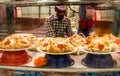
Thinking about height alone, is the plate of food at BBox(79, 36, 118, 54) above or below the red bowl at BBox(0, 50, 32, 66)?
above

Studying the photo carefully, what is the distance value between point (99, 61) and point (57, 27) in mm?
1327

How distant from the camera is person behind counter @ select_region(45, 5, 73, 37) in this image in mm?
2973

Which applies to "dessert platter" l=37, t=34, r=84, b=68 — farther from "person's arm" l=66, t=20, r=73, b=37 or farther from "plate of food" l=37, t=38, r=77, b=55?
"person's arm" l=66, t=20, r=73, b=37

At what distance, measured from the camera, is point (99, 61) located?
6.04ft

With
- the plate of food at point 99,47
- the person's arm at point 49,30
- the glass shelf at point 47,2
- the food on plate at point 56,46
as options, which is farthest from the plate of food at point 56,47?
the person's arm at point 49,30

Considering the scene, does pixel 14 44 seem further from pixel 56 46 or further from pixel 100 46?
pixel 100 46

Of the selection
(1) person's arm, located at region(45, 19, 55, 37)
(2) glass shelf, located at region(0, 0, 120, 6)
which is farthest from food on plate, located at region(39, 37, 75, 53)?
(1) person's arm, located at region(45, 19, 55, 37)

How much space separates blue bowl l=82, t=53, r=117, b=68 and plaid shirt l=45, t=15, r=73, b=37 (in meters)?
1.10

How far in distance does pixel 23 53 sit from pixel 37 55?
6.0 inches

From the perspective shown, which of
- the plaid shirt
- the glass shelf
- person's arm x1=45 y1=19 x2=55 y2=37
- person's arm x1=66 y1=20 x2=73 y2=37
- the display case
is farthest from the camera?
person's arm x1=66 y1=20 x2=73 y2=37

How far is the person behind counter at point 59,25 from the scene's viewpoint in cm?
297

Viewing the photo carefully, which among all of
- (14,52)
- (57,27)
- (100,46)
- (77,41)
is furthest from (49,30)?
(100,46)

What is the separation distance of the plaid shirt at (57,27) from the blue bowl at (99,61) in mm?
1097

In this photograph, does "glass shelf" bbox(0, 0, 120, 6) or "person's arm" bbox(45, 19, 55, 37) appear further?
"person's arm" bbox(45, 19, 55, 37)
